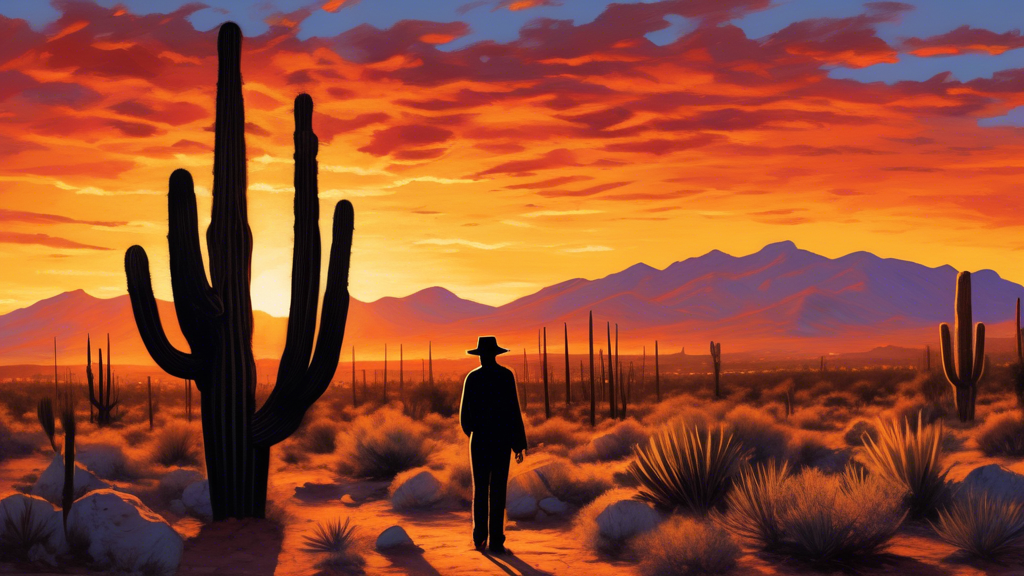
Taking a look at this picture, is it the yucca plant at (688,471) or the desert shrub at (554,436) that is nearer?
the yucca plant at (688,471)

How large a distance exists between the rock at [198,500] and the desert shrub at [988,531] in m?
10.0

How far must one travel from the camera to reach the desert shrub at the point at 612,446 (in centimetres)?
1966

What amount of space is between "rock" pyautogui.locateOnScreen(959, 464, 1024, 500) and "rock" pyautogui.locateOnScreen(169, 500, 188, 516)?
1123cm

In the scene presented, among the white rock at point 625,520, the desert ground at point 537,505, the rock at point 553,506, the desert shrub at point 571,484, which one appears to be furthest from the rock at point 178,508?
the white rock at point 625,520

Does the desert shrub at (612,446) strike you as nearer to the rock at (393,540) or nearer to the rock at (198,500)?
the rock at (198,500)

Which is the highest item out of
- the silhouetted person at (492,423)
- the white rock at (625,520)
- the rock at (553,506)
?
the silhouetted person at (492,423)

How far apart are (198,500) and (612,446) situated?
9.26m

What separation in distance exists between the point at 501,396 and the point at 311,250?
3.81 metres

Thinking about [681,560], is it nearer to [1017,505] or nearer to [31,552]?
[1017,505]

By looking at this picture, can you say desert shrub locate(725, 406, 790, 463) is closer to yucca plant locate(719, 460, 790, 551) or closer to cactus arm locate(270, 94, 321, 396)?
yucca plant locate(719, 460, 790, 551)

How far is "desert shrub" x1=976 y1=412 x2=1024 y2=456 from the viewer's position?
1847cm

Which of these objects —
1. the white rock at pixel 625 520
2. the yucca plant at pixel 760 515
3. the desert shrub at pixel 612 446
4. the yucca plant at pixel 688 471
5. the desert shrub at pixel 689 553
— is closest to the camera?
the desert shrub at pixel 689 553

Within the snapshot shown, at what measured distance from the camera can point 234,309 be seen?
39.1ft

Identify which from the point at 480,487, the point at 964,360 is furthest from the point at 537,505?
the point at 964,360
